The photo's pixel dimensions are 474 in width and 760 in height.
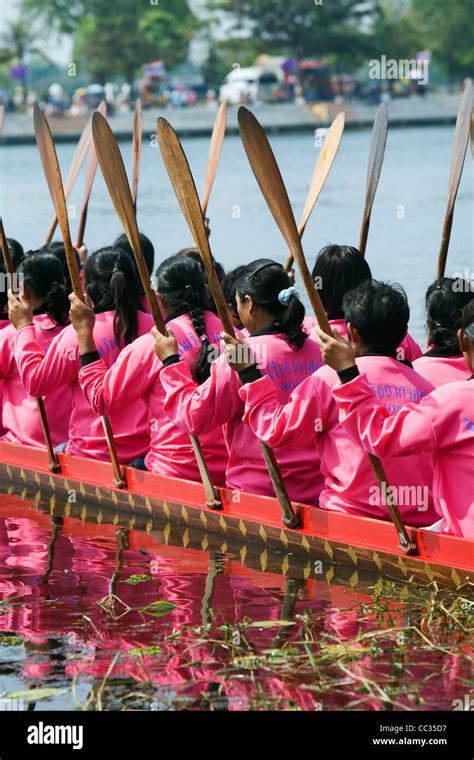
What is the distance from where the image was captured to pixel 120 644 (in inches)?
216

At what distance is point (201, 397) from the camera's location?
6.36 metres

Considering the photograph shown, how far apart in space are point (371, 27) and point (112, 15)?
477 inches

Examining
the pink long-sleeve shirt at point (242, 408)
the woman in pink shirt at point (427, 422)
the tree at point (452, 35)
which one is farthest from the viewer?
the tree at point (452, 35)

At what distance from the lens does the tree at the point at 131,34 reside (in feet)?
204

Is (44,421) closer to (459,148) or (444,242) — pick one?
(444,242)

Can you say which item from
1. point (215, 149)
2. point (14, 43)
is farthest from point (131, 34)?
point (215, 149)

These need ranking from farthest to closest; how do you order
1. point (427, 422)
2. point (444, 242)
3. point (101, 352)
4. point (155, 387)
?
1. point (444, 242)
2. point (101, 352)
3. point (155, 387)
4. point (427, 422)

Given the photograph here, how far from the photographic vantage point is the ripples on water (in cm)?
2050

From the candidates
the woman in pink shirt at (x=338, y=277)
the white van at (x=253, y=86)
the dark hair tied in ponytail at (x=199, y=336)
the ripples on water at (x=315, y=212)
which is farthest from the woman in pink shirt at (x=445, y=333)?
the white van at (x=253, y=86)

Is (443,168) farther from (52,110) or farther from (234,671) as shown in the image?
(234,671)

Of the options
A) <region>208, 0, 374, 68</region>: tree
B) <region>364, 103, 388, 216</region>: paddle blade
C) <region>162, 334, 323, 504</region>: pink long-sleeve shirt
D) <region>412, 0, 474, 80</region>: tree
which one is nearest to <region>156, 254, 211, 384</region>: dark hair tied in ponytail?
<region>162, 334, 323, 504</region>: pink long-sleeve shirt

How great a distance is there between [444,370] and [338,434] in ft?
2.19

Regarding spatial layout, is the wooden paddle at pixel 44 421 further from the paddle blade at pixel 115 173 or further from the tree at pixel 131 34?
the tree at pixel 131 34
